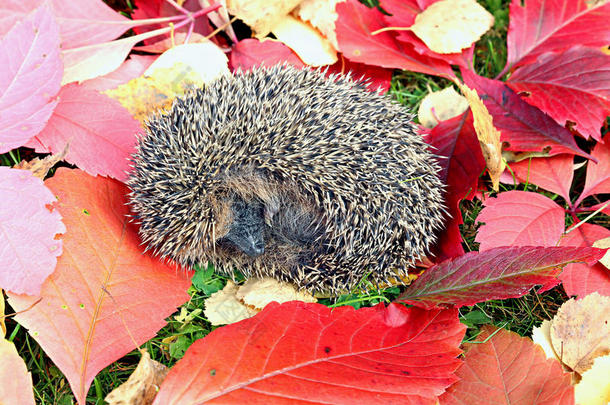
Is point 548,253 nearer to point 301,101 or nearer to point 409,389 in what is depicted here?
point 409,389

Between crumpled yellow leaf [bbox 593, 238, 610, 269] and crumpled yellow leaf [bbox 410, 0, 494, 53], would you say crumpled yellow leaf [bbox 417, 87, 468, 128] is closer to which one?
crumpled yellow leaf [bbox 410, 0, 494, 53]

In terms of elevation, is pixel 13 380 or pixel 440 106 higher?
pixel 13 380

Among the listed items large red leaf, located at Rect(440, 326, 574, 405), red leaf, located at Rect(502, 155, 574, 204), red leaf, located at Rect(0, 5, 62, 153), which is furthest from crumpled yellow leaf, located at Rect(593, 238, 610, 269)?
red leaf, located at Rect(0, 5, 62, 153)

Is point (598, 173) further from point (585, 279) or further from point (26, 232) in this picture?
point (26, 232)

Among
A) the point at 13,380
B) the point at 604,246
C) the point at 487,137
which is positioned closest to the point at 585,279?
the point at 604,246

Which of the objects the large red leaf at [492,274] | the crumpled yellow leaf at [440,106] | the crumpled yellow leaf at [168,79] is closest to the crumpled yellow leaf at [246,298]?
the large red leaf at [492,274]

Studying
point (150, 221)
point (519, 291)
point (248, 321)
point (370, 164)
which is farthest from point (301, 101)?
point (519, 291)
